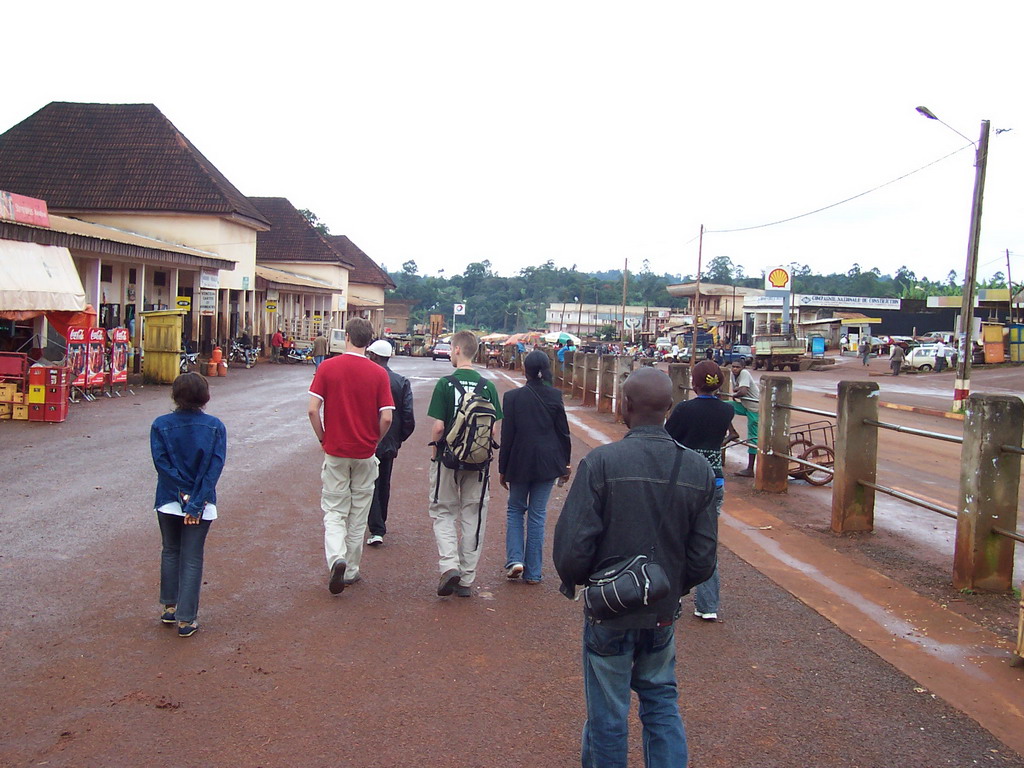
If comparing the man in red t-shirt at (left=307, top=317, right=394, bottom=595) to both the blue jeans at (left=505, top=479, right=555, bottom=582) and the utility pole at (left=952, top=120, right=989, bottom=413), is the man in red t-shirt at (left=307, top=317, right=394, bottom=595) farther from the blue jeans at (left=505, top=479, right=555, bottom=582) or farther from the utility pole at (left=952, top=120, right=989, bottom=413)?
the utility pole at (left=952, top=120, right=989, bottom=413)

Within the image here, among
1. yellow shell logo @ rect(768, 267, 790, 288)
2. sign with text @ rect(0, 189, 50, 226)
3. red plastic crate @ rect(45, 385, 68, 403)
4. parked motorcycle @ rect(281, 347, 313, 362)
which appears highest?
yellow shell logo @ rect(768, 267, 790, 288)

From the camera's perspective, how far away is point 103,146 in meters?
36.4

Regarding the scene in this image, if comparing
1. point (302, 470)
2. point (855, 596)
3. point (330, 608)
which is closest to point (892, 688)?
point (855, 596)

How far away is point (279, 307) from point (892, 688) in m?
48.9

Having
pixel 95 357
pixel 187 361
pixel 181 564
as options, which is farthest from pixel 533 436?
pixel 187 361

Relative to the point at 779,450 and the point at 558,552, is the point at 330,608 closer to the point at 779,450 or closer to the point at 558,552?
the point at 558,552

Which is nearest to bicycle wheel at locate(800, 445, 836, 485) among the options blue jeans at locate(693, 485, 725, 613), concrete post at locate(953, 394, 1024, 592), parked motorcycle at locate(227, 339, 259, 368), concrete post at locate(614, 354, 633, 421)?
concrete post at locate(953, 394, 1024, 592)

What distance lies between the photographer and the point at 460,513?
20.6ft

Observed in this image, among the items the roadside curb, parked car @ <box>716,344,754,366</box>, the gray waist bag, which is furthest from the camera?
parked car @ <box>716,344,754,366</box>

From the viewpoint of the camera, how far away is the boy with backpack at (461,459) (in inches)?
237

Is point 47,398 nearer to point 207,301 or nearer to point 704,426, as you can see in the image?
point 704,426

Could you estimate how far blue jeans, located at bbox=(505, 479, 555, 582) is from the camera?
650 centimetres

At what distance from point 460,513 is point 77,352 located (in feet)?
49.5

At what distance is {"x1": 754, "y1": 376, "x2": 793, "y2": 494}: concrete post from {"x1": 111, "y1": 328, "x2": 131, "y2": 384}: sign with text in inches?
602
